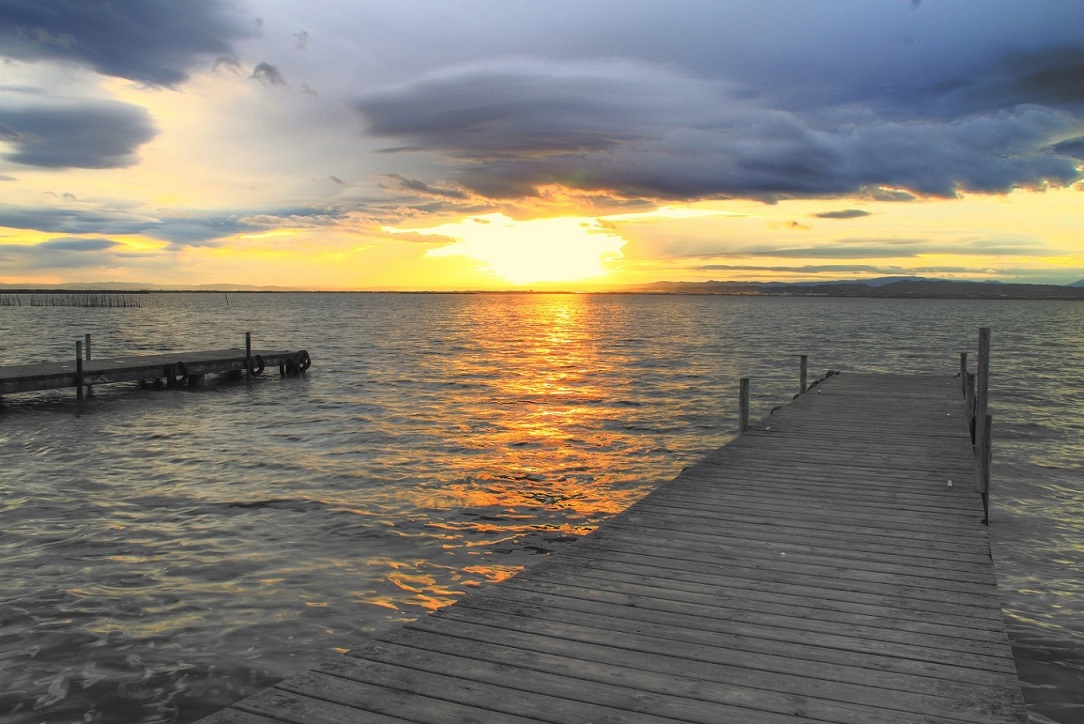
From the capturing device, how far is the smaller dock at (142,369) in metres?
24.1

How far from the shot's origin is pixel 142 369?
2762cm

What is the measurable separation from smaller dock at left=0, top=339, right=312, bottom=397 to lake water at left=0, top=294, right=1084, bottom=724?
897 millimetres

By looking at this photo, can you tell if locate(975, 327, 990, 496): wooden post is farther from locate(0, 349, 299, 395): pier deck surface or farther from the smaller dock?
locate(0, 349, 299, 395): pier deck surface

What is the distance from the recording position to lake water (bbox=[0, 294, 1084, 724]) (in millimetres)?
7254

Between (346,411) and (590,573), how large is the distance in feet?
60.4

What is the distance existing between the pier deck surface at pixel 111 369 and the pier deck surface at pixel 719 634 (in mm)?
23163

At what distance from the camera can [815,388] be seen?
822 inches

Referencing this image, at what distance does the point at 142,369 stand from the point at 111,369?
1169mm

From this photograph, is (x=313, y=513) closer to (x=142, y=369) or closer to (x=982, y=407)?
(x=982, y=407)

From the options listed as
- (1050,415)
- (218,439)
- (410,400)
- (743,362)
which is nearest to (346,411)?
(410,400)

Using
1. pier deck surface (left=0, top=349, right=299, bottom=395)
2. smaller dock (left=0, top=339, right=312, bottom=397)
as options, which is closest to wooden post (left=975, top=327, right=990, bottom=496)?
smaller dock (left=0, top=339, right=312, bottom=397)

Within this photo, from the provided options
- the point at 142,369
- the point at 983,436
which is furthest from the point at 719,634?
the point at 142,369

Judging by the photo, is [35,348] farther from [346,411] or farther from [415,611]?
[415,611]

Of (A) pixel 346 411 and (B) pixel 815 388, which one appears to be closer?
(B) pixel 815 388
